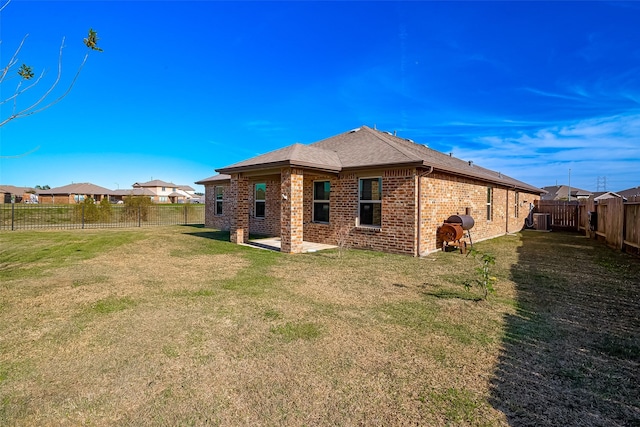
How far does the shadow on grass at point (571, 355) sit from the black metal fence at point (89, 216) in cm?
2288

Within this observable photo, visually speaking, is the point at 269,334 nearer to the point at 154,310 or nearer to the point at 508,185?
the point at 154,310

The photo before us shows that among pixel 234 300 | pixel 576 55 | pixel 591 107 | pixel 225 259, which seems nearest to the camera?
pixel 234 300

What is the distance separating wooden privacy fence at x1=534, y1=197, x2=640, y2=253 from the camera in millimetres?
9719

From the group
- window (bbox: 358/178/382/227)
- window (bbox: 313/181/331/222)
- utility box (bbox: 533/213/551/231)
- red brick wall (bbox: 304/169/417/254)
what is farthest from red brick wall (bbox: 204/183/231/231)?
utility box (bbox: 533/213/551/231)

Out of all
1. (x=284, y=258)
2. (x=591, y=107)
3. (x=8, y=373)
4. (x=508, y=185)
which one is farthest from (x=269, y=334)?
(x=591, y=107)

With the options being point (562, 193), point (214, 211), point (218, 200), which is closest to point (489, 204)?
point (218, 200)

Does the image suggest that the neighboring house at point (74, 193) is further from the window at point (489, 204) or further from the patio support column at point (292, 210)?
the window at point (489, 204)

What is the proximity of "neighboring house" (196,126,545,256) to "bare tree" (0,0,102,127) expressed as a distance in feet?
18.6

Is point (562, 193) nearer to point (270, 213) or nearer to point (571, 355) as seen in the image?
point (270, 213)

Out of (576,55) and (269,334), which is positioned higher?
(576,55)

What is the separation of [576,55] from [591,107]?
24.1 ft

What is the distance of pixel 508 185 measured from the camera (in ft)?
53.5

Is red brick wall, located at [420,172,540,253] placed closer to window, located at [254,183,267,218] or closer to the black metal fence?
window, located at [254,183,267,218]

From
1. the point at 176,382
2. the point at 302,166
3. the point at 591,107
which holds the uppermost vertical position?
the point at 591,107
